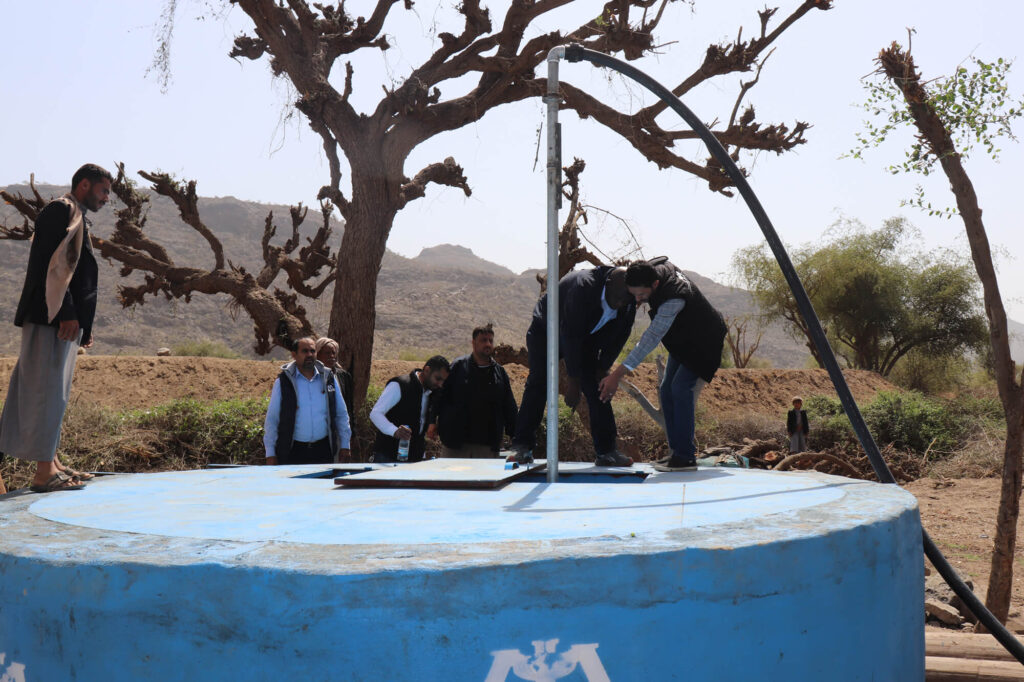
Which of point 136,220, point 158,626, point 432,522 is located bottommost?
point 158,626

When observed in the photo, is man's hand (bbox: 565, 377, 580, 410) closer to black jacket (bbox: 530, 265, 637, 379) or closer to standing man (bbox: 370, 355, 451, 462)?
black jacket (bbox: 530, 265, 637, 379)

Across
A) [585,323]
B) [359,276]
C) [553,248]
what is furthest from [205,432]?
[553,248]

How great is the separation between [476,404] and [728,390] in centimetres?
1987

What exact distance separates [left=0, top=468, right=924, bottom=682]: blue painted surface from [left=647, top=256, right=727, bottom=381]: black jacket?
1.98 meters

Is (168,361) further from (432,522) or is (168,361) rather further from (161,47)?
(432,522)

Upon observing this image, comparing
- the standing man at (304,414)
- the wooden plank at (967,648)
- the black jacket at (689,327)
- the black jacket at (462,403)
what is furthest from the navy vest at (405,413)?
the wooden plank at (967,648)

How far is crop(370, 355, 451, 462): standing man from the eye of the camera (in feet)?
23.0

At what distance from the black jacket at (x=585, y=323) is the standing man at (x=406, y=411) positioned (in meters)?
1.97

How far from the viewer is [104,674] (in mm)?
2416

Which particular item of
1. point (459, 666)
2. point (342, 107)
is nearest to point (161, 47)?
point (342, 107)

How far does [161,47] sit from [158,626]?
12.8m

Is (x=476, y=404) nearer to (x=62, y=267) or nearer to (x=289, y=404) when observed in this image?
(x=289, y=404)

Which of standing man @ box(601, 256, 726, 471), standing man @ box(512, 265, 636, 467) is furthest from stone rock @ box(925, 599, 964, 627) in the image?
standing man @ box(512, 265, 636, 467)

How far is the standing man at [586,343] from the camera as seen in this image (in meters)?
5.12
